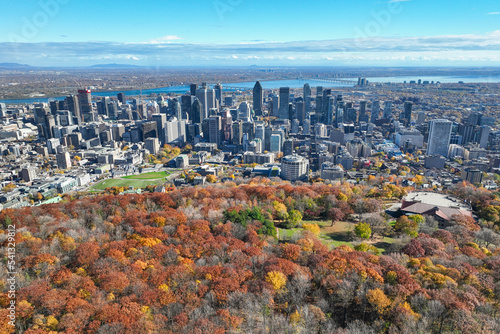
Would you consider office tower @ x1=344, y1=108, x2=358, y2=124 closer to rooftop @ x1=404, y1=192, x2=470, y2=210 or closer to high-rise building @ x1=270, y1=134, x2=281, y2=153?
high-rise building @ x1=270, y1=134, x2=281, y2=153

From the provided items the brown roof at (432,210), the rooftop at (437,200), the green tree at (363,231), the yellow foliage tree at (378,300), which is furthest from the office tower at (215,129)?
the yellow foliage tree at (378,300)

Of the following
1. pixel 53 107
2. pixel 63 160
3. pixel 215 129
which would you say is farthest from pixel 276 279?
pixel 53 107

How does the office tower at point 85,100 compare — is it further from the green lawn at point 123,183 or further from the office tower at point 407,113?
the office tower at point 407,113

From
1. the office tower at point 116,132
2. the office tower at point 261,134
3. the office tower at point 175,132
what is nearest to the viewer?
the office tower at point 261,134

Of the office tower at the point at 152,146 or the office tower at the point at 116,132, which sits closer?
the office tower at the point at 152,146

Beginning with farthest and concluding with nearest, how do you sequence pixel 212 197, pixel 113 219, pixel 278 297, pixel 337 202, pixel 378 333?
pixel 212 197 → pixel 337 202 → pixel 113 219 → pixel 278 297 → pixel 378 333

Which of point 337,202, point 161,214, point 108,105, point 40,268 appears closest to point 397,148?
point 337,202

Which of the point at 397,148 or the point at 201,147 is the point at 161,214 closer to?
the point at 201,147
